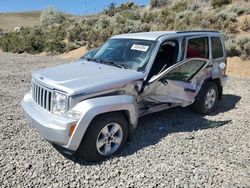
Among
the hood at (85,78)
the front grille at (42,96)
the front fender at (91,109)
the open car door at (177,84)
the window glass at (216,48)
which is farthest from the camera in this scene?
the window glass at (216,48)

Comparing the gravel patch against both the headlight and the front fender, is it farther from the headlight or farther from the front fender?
the headlight

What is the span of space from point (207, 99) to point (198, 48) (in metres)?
1.11

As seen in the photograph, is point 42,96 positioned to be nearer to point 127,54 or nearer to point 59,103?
point 59,103

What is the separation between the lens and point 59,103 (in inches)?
179

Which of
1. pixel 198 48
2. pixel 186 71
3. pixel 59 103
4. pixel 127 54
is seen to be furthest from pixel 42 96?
pixel 198 48

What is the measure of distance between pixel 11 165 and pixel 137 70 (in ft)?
7.99

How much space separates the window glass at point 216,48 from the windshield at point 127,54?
2008mm

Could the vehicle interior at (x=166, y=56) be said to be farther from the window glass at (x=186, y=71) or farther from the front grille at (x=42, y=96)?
the front grille at (x=42, y=96)

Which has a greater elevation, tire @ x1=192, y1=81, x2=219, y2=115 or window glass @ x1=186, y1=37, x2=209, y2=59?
window glass @ x1=186, y1=37, x2=209, y2=59

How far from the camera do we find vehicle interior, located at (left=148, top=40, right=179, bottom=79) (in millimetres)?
5836

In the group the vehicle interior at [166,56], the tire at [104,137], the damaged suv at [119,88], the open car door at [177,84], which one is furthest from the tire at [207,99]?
the tire at [104,137]

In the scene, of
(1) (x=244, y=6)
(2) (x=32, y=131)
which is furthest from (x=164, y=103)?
(1) (x=244, y=6)

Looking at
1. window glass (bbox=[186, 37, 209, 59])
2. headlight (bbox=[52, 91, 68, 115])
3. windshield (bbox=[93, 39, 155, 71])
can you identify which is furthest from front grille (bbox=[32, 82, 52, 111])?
window glass (bbox=[186, 37, 209, 59])

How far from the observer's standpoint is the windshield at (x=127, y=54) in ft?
18.4
